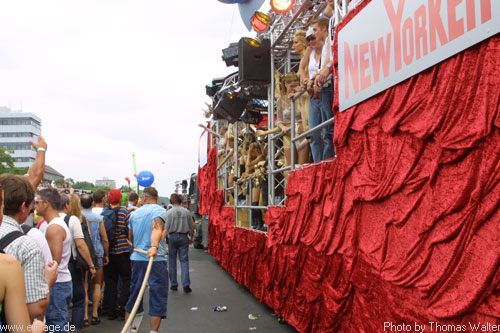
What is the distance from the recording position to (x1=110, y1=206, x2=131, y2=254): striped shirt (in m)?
6.87

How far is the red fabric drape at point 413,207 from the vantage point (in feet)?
7.80

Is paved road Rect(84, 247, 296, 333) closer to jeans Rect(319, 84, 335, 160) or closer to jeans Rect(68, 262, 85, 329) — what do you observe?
jeans Rect(68, 262, 85, 329)

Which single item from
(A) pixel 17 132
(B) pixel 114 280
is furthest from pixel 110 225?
(A) pixel 17 132

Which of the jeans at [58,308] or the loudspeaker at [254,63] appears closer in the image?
the jeans at [58,308]

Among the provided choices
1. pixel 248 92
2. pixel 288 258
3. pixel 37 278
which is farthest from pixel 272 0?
pixel 37 278

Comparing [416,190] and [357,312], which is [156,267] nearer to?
[357,312]

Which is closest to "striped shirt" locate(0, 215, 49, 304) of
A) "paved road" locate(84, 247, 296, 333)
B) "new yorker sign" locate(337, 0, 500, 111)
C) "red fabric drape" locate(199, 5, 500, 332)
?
"red fabric drape" locate(199, 5, 500, 332)

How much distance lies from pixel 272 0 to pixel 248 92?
2.41 metres

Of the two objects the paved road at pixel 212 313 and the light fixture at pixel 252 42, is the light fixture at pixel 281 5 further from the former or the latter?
the paved road at pixel 212 313

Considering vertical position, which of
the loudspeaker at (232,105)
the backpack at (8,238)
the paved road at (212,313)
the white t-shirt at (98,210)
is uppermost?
the loudspeaker at (232,105)

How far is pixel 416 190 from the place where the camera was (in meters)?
2.98

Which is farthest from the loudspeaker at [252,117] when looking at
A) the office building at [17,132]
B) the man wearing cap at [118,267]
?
the office building at [17,132]

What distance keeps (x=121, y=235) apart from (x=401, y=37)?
5.32m

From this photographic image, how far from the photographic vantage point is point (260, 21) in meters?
7.87
